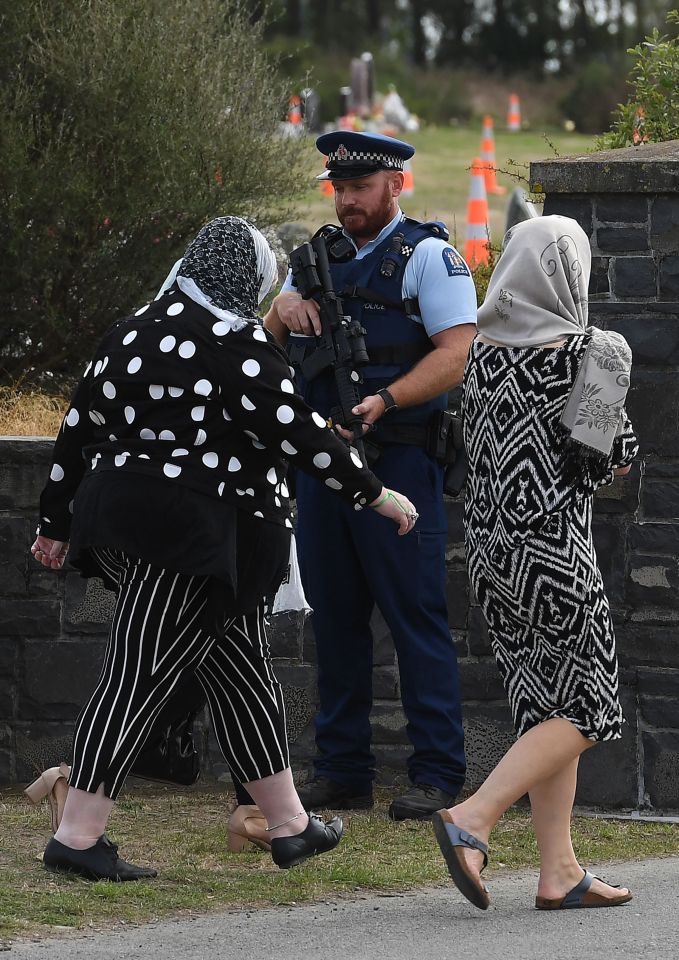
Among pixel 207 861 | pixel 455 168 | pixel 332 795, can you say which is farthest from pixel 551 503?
pixel 455 168

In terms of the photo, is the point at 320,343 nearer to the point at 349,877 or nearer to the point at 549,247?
the point at 549,247

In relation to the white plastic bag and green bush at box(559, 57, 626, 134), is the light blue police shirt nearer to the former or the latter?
the white plastic bag

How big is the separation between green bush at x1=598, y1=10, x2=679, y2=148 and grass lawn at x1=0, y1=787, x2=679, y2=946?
107 inches

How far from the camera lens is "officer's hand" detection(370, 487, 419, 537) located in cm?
435

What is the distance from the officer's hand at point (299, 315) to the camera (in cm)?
512

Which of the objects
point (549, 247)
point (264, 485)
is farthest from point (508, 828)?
point (549, 247)

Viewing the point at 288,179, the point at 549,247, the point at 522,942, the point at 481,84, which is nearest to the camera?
the point at 522,942

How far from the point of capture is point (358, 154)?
514cm

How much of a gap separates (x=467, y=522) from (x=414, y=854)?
1.10 metres

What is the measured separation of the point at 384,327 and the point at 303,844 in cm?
168

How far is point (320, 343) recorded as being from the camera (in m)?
5.11

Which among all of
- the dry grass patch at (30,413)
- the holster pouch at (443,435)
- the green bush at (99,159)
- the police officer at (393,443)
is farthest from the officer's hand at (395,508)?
the green bush at (99,159)

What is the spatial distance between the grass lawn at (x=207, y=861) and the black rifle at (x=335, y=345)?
1239 millimetres

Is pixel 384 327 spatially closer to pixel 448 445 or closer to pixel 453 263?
pixel 453 263
